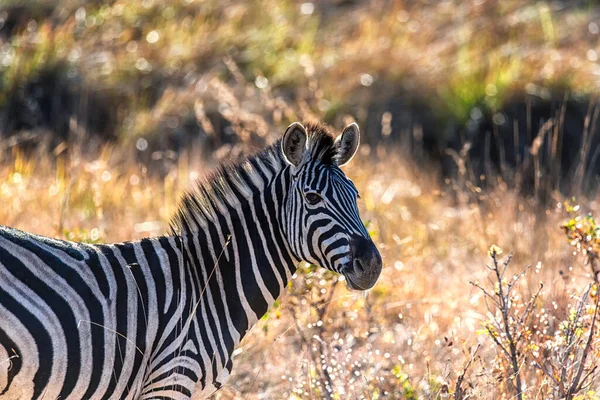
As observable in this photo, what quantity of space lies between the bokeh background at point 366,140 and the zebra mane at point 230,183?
118 centimetres

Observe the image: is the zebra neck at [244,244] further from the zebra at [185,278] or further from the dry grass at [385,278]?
the dry grass at [385,278]

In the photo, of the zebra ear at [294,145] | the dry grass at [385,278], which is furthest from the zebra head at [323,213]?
the dry grass at [385,278]

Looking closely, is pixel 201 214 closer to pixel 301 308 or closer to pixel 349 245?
pixel 349 245

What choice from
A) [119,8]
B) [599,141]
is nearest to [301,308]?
[599,141]

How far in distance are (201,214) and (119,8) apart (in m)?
11.0

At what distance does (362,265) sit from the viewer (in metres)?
4.55

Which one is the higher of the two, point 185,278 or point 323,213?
point 323,213

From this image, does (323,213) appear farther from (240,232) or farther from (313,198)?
(240,232)

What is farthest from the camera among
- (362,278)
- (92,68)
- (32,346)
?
(92,68)

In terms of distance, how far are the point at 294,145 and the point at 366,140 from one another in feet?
25.9

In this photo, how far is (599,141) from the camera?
42.1 ft

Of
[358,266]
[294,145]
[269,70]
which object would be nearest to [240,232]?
[294,145]

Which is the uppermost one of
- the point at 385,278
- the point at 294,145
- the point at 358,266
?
the point at 385,278

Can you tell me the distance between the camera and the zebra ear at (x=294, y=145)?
4.76 meters
